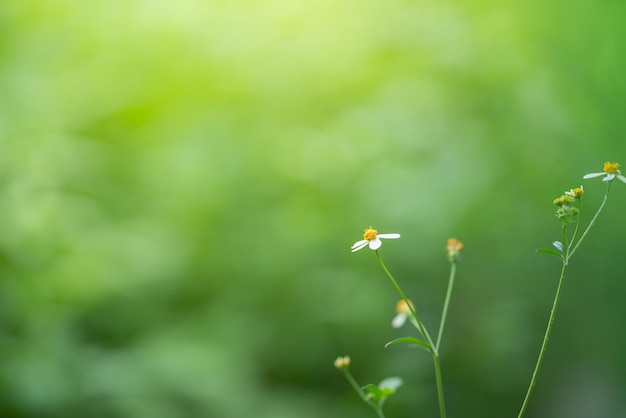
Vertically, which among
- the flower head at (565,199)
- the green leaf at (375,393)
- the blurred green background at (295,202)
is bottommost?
the green leaf at (375,393)

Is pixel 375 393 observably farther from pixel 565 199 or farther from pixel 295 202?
pixel 295 202

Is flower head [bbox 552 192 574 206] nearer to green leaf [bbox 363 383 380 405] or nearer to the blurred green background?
green leaf [bbox 363 383 380 405]

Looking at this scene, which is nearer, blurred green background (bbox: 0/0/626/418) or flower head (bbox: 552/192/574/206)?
flower head (bbox: 552/192/574/206)

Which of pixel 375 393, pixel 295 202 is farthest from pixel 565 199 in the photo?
pixel 295 202

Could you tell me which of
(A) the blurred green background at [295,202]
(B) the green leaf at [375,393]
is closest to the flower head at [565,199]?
(B) the green leaf at [375,393]

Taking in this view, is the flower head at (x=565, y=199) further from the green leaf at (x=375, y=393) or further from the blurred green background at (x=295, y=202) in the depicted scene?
the blurred green background at (x=295, y=202)

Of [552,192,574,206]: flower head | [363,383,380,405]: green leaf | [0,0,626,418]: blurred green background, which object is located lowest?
[363,383,380,405]: green leaf


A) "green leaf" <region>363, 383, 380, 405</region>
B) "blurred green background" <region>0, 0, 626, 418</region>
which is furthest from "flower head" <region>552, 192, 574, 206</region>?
"blurred green background" <region>0, 0, 626, 418</region>

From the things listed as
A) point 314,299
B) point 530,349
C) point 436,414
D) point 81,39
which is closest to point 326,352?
point 314,299

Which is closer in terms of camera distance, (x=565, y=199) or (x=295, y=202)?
(x=565, y=199)
